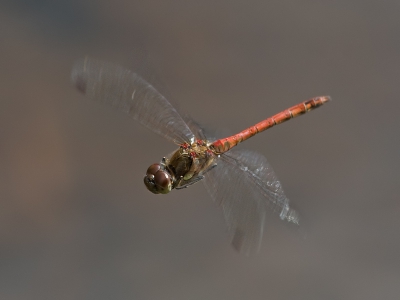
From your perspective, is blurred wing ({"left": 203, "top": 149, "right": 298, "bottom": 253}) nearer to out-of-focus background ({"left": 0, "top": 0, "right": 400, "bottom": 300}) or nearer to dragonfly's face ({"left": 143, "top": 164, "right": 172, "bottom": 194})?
dragonfly's face ({"left": 143, "top": 164, "right": 172, "bottom": 194})

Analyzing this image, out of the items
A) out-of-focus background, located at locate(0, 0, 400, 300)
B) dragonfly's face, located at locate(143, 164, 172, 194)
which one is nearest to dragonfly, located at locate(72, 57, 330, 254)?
dragonfly's face, located at locate(143, 164, 172, 194)

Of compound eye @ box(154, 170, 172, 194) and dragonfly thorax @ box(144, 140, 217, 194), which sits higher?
dragonfly thorax @ box(144, 140, 217, 194)

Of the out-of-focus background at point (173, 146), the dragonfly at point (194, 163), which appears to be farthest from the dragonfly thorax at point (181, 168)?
the out-of-focus background at point (173, 146)

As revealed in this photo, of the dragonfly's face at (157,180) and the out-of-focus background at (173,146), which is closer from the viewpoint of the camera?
the dragonfly's face at (157,180)

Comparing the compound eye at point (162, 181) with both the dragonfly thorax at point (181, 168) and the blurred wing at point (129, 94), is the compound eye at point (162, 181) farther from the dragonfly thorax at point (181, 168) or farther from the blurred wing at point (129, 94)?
the blurred wing at point (129, 94)

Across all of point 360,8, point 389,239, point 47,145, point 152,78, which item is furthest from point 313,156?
point 152,78

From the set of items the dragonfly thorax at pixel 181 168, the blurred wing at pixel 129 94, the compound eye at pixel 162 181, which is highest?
the blurred wing at pixel 129 94

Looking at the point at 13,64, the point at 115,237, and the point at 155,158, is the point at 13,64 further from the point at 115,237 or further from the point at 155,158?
the point at 115,237

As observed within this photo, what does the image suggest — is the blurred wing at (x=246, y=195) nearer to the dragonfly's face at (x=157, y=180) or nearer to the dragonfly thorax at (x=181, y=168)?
the dragonfly thorax at (x=181, y=168)

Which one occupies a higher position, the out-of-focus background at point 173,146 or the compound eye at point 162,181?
the out-of-focus background at point 173,146

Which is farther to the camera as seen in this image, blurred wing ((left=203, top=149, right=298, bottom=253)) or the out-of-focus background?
the out-of-focus background
